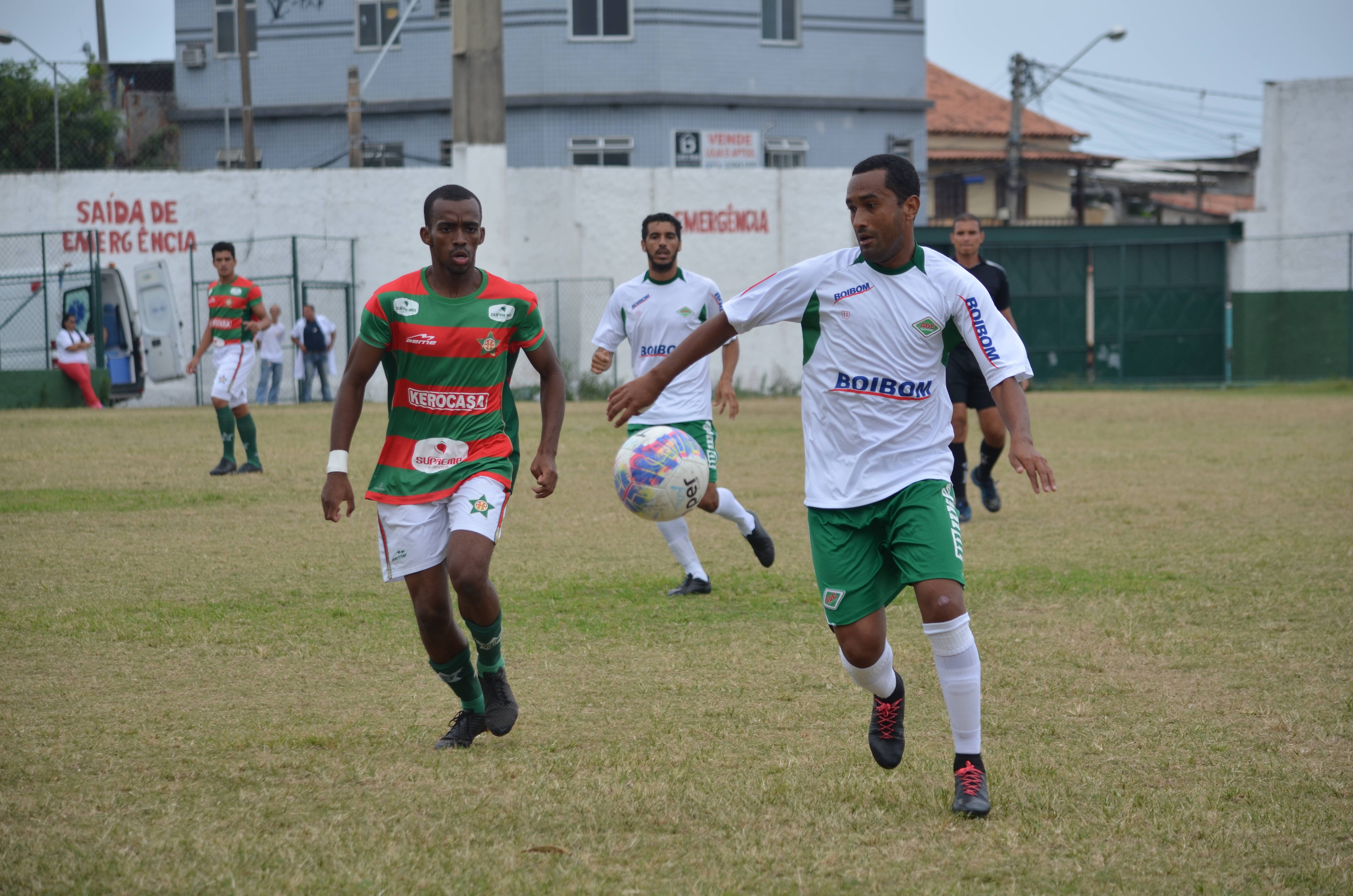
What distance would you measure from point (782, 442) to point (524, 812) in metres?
13.8

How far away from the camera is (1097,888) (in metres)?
3.82

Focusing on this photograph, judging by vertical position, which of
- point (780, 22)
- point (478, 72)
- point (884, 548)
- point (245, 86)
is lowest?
point (884, 548)

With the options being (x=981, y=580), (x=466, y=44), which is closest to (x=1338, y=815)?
(x=981, y=580)

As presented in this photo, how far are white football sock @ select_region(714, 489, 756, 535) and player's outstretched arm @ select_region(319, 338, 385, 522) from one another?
11.4 feet

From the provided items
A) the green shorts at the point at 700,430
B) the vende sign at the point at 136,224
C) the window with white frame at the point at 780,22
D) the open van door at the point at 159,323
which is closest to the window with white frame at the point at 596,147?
the window with white frame at the point at 780,22

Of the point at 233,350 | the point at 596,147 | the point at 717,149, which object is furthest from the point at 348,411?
the point at 717,149

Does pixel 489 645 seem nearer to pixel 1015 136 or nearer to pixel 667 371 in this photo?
pixel 667 371

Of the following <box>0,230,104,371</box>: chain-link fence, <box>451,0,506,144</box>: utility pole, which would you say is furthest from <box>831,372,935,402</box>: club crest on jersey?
<box>0,230,104,371</box>: chain-link fence

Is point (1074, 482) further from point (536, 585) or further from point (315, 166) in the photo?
point (315, 166)

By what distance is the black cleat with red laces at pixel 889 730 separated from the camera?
15.7ft

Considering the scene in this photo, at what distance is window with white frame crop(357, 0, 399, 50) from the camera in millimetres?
33719

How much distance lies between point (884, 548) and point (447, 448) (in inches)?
67.1

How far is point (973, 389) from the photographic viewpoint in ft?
36.0

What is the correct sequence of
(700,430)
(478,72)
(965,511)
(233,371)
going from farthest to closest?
(478,72)
(233,371)
(965,511)
(700,430)
